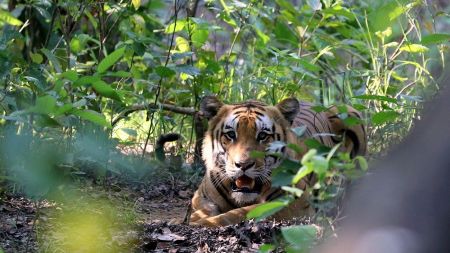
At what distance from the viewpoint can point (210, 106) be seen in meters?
6.39

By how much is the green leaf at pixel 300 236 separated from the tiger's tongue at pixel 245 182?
2328 millimetres

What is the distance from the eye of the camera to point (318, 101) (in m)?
8.41

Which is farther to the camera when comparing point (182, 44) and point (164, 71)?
point (182, 44)

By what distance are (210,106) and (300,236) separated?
284cm

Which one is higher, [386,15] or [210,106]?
[386,15]

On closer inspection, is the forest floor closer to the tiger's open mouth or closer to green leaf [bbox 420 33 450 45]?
the tiger's open mouth

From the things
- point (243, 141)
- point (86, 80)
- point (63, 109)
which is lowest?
point (243, 141)

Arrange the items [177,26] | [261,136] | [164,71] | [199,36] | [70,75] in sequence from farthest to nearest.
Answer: [199,36] < [177,26] < [164,71] < [261,136] < [70,75]

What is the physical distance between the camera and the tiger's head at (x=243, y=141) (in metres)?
5.95

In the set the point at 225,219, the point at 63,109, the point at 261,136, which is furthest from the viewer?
the point at 261,136

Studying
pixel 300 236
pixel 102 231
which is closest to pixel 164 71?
pixel 102 231

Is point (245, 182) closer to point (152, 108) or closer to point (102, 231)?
point (152, 108)

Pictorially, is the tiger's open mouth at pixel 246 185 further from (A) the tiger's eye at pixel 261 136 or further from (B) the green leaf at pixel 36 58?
(B) the green leaf at pixel 36 58

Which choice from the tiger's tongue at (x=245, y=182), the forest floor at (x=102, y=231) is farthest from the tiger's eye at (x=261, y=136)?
the forest floor at (x=102, y=231)
